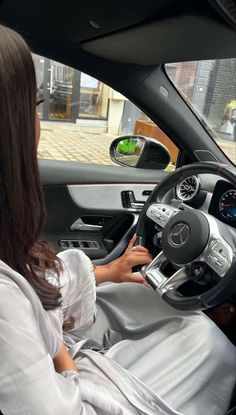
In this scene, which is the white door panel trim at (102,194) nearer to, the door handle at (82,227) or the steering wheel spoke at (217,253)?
the door handle at (82,227)

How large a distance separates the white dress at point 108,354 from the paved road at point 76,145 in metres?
1.03

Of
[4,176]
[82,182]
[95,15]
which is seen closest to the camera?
[4,176]

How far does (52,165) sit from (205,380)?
1.41 meters

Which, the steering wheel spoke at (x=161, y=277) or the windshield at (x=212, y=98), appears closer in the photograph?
the steering wheel spoke at (x=161, y=277)

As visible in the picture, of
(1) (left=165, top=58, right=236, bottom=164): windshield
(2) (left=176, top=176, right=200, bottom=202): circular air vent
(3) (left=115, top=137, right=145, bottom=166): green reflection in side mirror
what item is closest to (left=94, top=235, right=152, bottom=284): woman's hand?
(2) (left=176, top=176, right=200, bottom=202): circular air vent

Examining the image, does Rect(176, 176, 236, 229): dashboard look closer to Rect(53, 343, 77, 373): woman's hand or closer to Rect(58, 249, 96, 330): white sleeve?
Rect(58, 249, 96, 330): white sleeve

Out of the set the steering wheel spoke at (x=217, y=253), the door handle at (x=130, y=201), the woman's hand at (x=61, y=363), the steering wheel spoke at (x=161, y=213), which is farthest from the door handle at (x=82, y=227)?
the woman's hand at (x=61, y=363)

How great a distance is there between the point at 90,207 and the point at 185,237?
965 millimetres

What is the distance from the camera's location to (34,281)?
783 mm

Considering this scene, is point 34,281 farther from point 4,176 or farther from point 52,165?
point 52,165

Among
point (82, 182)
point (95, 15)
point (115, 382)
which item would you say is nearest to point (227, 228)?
point (115, 382)

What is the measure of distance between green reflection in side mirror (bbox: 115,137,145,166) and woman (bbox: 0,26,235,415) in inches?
38.7

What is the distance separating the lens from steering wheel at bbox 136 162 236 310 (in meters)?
1.08

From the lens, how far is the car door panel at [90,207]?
2.01 metres
